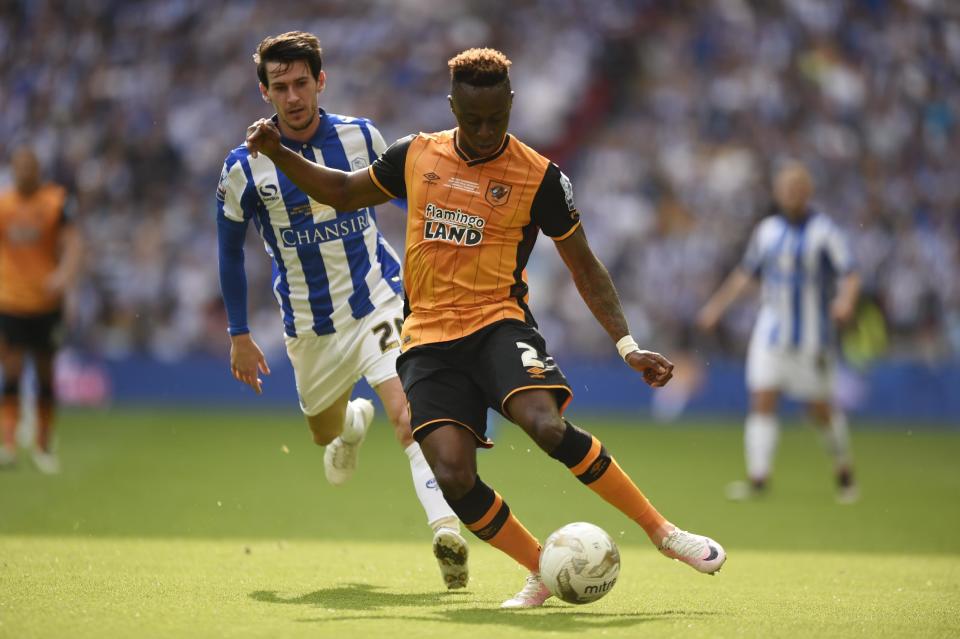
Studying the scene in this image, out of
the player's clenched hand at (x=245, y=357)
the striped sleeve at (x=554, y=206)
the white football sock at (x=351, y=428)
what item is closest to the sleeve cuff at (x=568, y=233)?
the striped sleeve at (x=554, y=206)

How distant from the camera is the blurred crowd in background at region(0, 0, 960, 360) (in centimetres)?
1962

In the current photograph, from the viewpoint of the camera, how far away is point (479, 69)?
537 cm

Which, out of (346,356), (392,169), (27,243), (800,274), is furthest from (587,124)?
(392,169)

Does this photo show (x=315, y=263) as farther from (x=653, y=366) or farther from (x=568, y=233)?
(x=653, y=366)

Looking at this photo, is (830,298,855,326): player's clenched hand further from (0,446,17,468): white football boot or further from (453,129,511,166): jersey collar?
(0,446,17,468): white football boot

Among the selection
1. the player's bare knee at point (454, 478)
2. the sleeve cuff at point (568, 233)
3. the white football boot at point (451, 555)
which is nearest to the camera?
the player's bare knee at point (454, 478)

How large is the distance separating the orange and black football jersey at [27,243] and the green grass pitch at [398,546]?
160 cm

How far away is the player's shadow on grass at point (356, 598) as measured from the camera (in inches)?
225

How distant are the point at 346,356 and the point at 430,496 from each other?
1.05 metres

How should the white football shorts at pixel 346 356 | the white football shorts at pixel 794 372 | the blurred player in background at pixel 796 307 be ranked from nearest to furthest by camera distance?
the white football shorts at pixel 346 356
the blurred player in background at pixel 796 307
the white football shorts at pixel 794 372

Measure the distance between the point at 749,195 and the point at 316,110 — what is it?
14107mm

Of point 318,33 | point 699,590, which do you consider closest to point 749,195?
point 318,33

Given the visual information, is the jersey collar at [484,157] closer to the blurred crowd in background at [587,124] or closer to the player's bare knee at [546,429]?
the player's bare knee at [546,429]

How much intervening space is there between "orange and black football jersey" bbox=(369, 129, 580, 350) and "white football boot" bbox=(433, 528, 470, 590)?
97 centimetres
